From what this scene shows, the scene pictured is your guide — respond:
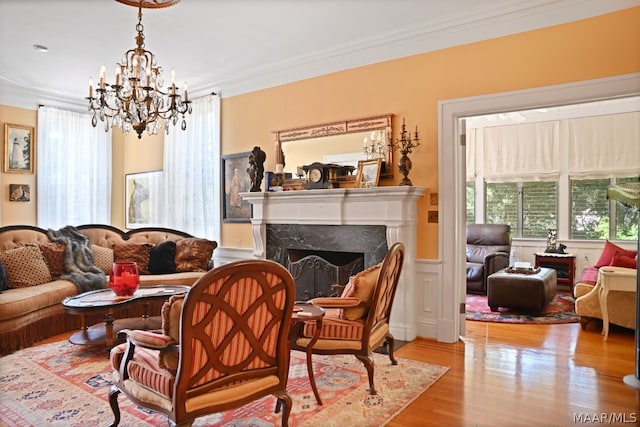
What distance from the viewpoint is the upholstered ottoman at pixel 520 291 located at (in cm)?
537

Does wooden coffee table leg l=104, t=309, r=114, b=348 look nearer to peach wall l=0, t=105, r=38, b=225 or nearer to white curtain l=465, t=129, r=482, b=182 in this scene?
peach wall l=0, t=105, r=38, b=225

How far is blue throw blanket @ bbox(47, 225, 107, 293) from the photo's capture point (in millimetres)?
4898

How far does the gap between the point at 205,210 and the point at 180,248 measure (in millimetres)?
711

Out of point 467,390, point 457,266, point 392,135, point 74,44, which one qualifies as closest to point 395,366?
point 467,390

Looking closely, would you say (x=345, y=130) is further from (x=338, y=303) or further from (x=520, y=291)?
(x=520, y=291)

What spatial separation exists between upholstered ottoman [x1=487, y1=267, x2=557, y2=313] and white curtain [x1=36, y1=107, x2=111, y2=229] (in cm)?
588

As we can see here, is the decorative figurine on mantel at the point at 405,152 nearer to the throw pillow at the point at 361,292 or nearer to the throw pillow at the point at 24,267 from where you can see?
the throw pillow at the point at 361,292

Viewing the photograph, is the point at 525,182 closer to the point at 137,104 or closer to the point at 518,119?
the point at 518,119

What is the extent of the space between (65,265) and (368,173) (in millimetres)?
3539

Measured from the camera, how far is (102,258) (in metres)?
Answer: 5.60

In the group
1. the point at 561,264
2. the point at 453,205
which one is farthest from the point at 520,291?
the point at 561,264

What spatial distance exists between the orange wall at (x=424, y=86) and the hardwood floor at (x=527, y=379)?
1.03 meters

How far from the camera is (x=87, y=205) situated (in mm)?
6965

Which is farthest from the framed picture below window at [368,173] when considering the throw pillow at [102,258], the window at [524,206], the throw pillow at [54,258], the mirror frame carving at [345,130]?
the window at [524,206]
